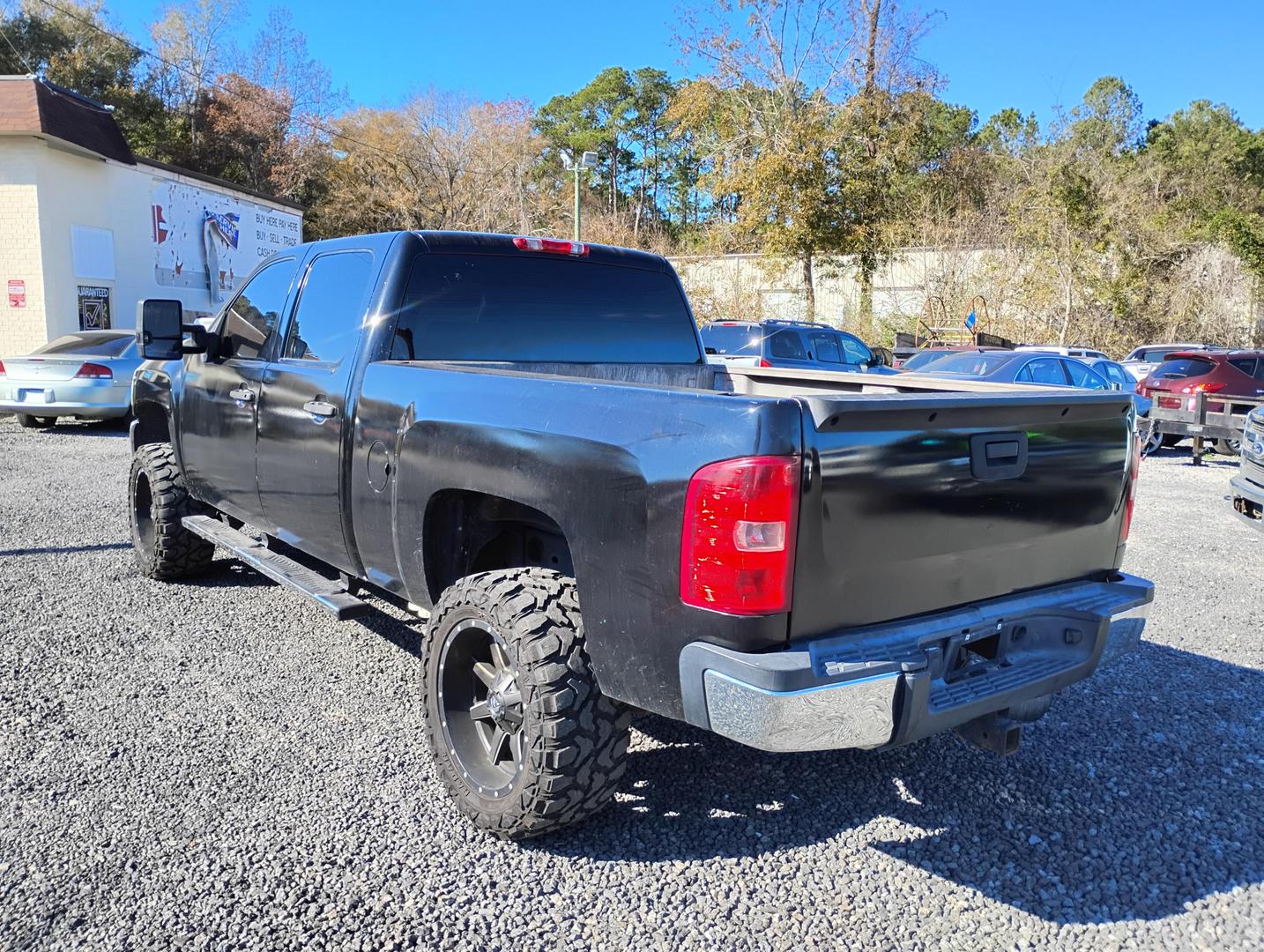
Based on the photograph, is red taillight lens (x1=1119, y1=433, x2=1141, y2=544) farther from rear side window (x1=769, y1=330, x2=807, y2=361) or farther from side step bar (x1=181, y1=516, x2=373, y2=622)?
rear side window (x1=769, y1=330, x2=807, y2=361)

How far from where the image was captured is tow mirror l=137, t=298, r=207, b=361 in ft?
15.9

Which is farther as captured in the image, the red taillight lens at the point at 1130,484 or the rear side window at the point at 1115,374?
the rear side window at the point at 1115,374

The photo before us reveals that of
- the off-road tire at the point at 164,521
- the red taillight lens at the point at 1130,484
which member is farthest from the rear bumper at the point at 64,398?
the red taillight lens at the point at 1130,484

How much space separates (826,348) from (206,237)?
16035 mm

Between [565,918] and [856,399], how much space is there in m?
1.72

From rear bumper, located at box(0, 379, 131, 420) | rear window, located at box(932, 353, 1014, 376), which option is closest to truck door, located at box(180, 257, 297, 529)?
rear bumper, located at box(0, 379, 131, 420)

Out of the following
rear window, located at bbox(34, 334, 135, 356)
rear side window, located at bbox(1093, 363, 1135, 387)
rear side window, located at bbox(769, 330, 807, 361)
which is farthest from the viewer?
rear side window, located at bbox(1093, 363, 1135, 387)

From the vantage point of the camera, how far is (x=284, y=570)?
14.1 ft

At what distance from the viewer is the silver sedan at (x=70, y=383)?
12766 millimetres

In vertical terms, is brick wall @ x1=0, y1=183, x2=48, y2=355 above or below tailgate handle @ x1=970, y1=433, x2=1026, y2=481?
above

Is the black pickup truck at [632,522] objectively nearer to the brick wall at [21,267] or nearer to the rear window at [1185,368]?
the rear window at [1185,368]

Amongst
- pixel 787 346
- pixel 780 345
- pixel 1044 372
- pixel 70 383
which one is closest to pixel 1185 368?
pixel 1044 372

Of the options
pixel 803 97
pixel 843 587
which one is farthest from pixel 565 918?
pixel 803 97

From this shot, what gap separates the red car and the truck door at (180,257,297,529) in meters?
12.9
